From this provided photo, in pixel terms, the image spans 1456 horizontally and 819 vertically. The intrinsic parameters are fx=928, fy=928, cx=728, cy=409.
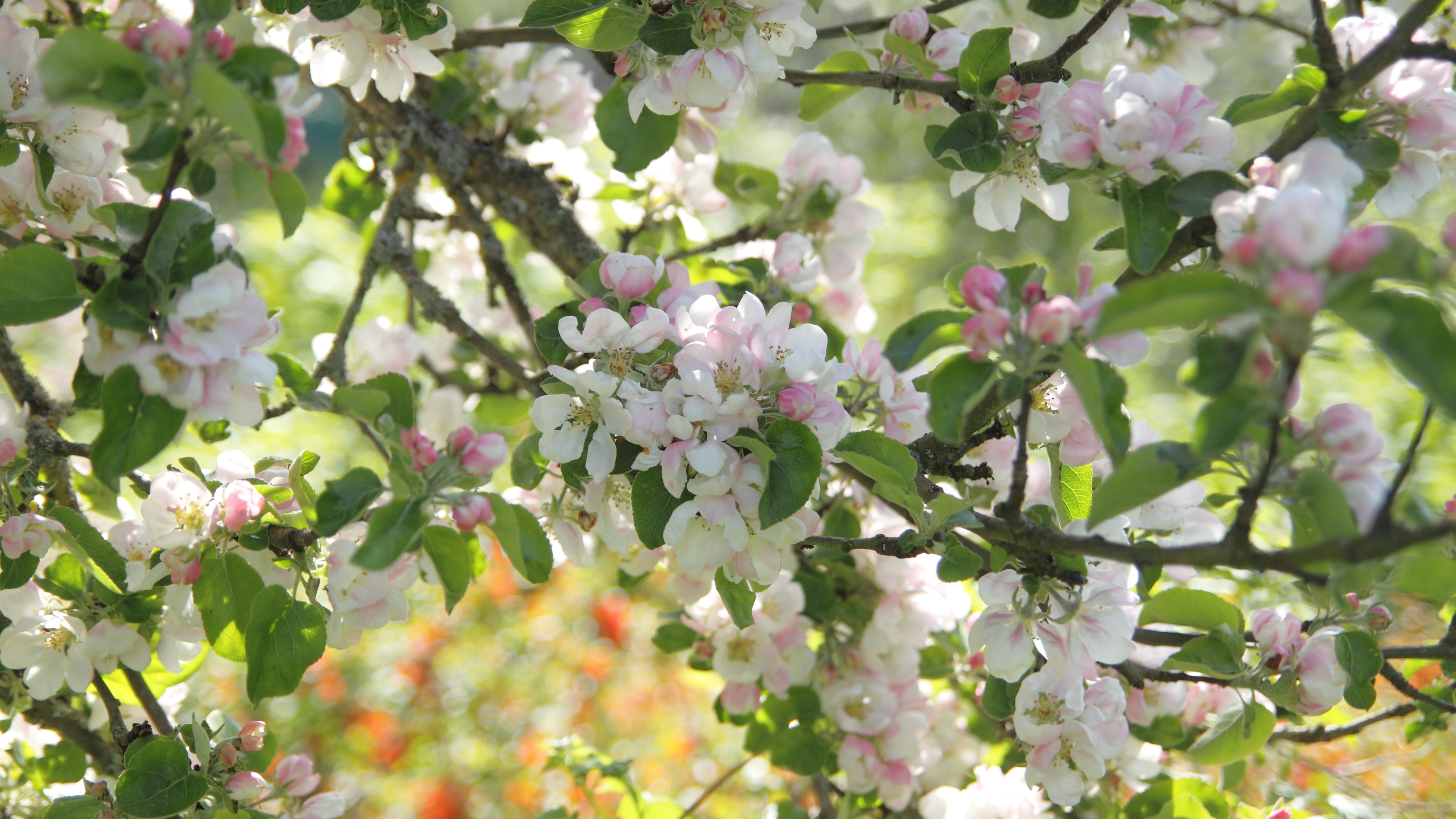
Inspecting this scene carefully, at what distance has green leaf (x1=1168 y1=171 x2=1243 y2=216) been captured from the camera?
24.0 inches

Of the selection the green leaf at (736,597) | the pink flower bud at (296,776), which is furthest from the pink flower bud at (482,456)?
the pink flower bud at (296,776)

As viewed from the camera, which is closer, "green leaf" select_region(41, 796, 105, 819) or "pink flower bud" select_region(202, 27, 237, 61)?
"pink flower bud" select_region(202, 27, 237, 61)

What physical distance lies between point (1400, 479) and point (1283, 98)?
0.34 m

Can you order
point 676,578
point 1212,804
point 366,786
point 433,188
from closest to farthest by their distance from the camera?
point 1212,804, point 676,578, point 433,188, point 366,786

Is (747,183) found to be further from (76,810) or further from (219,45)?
(76,810)

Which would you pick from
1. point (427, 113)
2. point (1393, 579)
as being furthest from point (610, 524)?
point (427, 113)

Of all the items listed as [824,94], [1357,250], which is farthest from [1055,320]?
[824,94]

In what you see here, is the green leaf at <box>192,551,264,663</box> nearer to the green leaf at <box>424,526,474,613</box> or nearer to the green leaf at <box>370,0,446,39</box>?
the green leaf at <box>424,526,474,613</box>

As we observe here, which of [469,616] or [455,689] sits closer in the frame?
[455,689]

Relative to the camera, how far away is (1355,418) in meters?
0.53

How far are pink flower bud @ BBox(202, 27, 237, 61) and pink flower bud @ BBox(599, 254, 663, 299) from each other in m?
0.31

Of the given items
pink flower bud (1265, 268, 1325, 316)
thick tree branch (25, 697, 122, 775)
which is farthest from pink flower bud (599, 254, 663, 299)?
thick tree branch (25, 697, 122, 775)

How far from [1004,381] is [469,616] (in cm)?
260

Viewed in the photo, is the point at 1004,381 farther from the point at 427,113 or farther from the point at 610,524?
the point at 427,113
